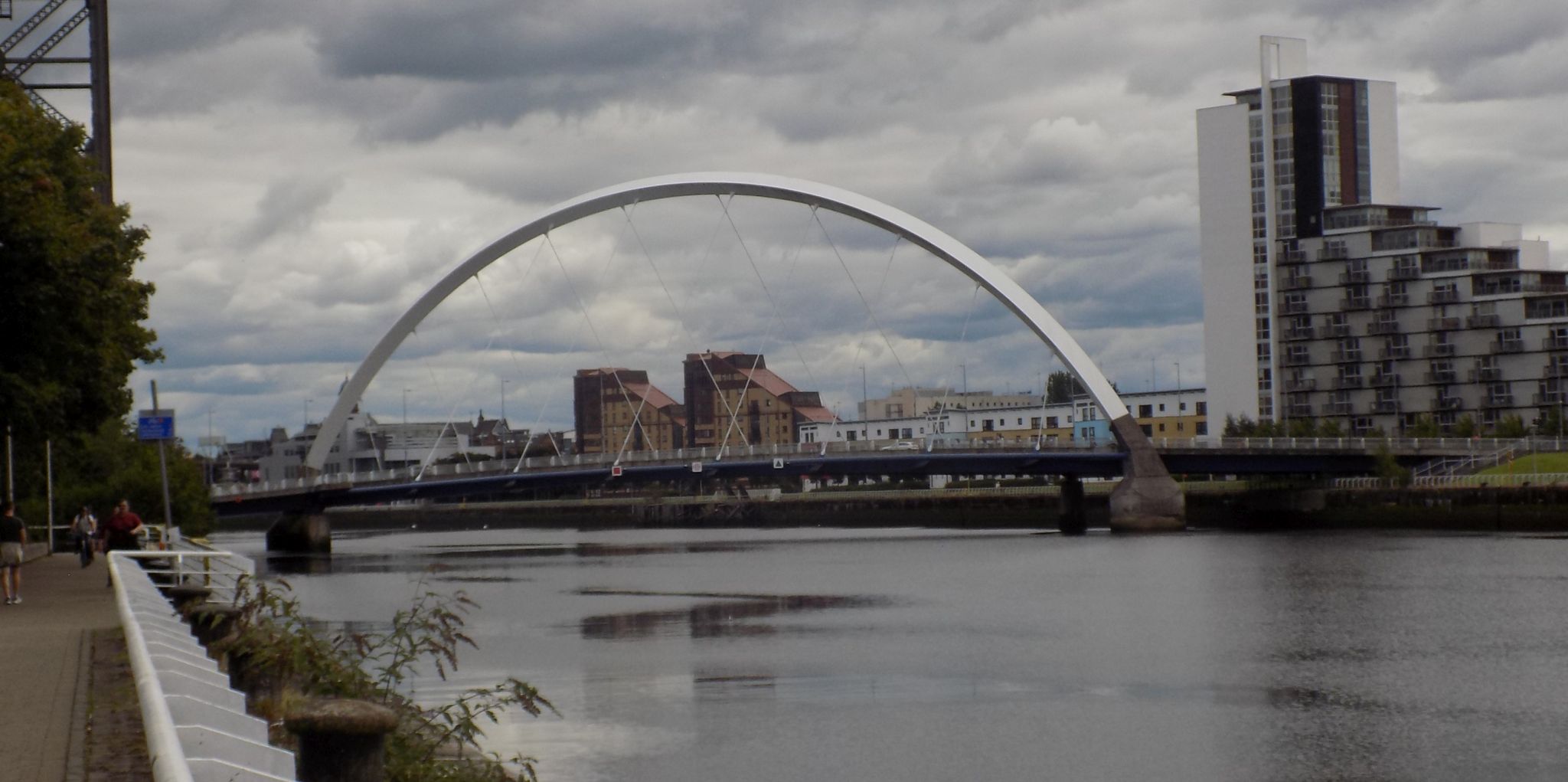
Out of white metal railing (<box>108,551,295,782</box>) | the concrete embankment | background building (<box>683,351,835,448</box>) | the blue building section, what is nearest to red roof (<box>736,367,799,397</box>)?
background building (<box>683,351,835,448</box>)

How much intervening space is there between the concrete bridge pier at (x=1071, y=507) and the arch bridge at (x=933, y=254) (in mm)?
4811

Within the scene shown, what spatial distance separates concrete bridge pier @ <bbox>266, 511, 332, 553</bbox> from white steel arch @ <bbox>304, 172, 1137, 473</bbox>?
2.79 meters

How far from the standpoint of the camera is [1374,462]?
3494 inches

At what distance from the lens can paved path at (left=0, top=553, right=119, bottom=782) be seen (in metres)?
10.9

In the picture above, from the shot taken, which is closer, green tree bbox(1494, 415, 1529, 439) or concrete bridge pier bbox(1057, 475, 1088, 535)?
concrete bridge pier bbox(1057, 475, 1088, 535)

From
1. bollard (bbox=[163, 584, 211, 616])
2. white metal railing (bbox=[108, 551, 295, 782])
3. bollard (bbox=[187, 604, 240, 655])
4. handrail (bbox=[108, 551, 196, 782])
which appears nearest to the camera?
handrail (bbox=[108, 551, 196, 782])

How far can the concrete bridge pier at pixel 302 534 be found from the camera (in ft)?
288

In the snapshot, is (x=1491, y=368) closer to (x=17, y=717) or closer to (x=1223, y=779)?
(x=1223, y=779)

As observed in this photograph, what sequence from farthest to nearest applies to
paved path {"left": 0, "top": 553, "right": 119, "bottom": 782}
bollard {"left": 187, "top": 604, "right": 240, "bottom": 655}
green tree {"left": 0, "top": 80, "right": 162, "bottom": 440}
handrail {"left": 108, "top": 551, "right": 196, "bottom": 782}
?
green tree {"left": 0, "top": 80, "right": 162, "bottom": 440} → bollard {"left": 187, "top": 604, "right": 240, "bottom": 655} → paved path {"left": 0, "top": 553, "right": 119, "bottom": 782} → handrail {"left": 108, "top": 551, "right": 196, "bottom": 782}

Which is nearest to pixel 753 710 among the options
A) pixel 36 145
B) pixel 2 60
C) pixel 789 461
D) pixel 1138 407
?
pixel 36 145

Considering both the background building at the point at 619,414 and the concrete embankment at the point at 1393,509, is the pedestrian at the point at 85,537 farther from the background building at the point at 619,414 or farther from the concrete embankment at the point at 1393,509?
the background building at the point at 619,414

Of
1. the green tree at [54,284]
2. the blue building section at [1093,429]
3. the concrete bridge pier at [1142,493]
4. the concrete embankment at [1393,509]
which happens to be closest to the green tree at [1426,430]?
the concrete embankment at [1393,509]

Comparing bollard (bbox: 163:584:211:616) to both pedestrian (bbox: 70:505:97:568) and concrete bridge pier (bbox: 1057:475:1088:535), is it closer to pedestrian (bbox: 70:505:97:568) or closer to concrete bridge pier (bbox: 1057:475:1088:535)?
pedestrian (bbox: 70:505:97:568)

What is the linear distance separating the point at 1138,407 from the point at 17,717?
137 metres
